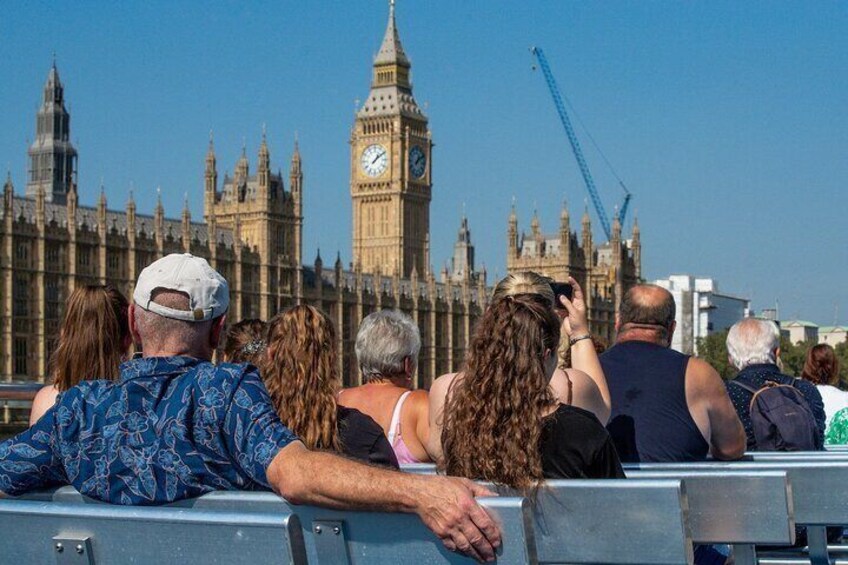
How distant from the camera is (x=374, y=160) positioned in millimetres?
82562

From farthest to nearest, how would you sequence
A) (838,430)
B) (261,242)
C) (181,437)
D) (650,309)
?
(261,242) < (838,430) < (650,309) < (181,437)

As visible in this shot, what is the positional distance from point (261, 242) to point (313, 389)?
56.4 meters

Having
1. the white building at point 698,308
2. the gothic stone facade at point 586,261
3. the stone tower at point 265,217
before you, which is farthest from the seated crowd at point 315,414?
the white building at point 698,308

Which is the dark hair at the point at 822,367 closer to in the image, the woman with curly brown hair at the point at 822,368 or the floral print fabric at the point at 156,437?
the woman with curly brown hair at the point at 822,368

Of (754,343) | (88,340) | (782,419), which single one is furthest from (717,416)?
(88,340)

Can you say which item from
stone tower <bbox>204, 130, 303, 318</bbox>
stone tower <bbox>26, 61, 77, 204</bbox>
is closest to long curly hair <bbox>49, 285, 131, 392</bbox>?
stone tower <bbox>204, 130, 303, 318</bbox>

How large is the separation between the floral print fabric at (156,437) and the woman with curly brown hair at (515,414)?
0.51 metres

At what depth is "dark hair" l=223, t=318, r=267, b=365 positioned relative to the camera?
19.5 feet

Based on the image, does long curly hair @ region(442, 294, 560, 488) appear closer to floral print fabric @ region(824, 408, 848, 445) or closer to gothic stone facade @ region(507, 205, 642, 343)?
floral print fabric @ region(824, 408, 848, 445)

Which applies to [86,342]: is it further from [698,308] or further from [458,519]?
[698,308]

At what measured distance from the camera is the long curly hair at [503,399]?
3396mm

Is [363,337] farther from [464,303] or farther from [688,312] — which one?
[688,312]

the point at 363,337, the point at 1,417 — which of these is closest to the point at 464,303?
the point at 1,417

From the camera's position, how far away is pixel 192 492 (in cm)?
323
